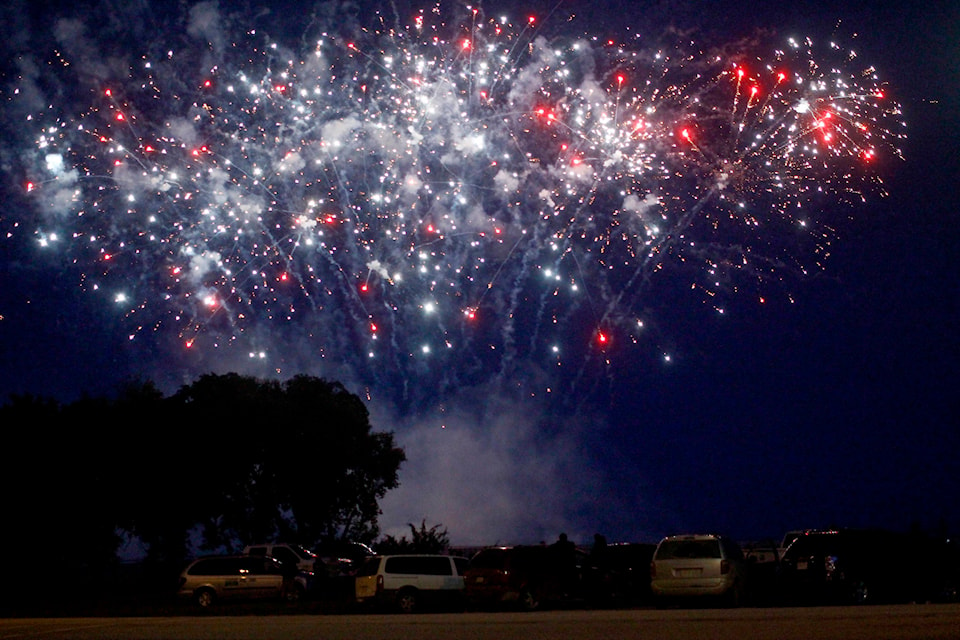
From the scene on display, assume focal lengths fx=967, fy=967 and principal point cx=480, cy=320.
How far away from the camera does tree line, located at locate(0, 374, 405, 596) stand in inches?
1578

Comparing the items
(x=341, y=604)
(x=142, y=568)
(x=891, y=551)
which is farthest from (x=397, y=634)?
(x=142, y=568)

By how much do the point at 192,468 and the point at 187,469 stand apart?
0.71ft

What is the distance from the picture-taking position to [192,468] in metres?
42.7

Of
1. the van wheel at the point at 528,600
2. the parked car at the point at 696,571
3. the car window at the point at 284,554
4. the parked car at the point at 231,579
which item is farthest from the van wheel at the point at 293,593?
the parked car at the point at 696,571

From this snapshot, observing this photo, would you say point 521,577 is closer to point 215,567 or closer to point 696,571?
point 696,571

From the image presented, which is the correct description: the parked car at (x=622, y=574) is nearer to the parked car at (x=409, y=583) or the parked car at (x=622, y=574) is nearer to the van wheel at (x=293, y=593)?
the parked car at (x=409, y=583)

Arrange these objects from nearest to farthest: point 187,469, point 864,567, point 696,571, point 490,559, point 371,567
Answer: point 696,571 → point 490,559 → point 864,567 → point 371,567 → point 187,469

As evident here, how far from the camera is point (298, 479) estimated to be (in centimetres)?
4566

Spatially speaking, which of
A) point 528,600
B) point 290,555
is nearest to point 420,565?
point 528,600

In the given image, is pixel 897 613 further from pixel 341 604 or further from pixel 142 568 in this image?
pixel 142 568

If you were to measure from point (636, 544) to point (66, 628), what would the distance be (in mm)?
15568

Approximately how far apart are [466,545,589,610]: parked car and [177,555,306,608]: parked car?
7802 millimetres

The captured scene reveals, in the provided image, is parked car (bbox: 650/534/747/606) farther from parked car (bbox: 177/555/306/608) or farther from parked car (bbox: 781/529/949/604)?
parked car (bbox: 177/555/306/608)

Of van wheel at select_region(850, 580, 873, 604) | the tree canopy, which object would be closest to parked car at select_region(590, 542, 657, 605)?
van wheel at select_region(850, 580, 873, 604)
